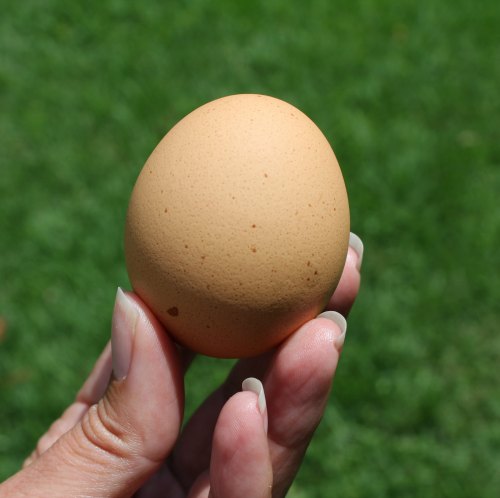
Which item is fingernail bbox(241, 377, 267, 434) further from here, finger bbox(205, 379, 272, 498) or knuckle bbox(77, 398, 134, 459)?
knuckle bbox(77, 398, 134, 459)

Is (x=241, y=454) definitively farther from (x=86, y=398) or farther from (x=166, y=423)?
(x=86, y=398)

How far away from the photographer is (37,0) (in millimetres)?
4996

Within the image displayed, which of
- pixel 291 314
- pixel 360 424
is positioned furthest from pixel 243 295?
pixel 360 424

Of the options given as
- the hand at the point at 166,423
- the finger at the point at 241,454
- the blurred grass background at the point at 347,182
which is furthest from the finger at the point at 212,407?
the blurred grass background at the point at 347,182

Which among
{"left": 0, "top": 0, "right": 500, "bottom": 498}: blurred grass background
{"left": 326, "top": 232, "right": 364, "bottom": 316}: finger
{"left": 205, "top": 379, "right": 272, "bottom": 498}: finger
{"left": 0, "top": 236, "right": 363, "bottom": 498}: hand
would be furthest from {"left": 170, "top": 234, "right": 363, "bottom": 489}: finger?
{"left": 0, "top": 0, "right": 500, "bottom": 498}: blurred grass background

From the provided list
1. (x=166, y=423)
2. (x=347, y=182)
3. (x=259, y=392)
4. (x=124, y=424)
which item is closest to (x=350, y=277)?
(x=259, y=392)

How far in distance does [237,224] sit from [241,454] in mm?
624

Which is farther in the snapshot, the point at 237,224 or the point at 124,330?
the point at 124,330

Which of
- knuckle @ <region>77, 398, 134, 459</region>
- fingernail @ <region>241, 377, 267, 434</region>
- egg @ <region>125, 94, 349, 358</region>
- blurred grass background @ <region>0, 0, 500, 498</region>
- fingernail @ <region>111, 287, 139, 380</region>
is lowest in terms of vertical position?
blurred grass background @ <region>0, 0, 500, 498</region>

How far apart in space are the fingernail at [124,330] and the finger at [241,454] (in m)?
0.33

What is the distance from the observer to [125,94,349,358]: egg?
194 cm

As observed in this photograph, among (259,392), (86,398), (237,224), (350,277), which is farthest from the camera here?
(86,398)

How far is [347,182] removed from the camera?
399 cm

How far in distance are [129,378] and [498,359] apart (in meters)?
2.14
